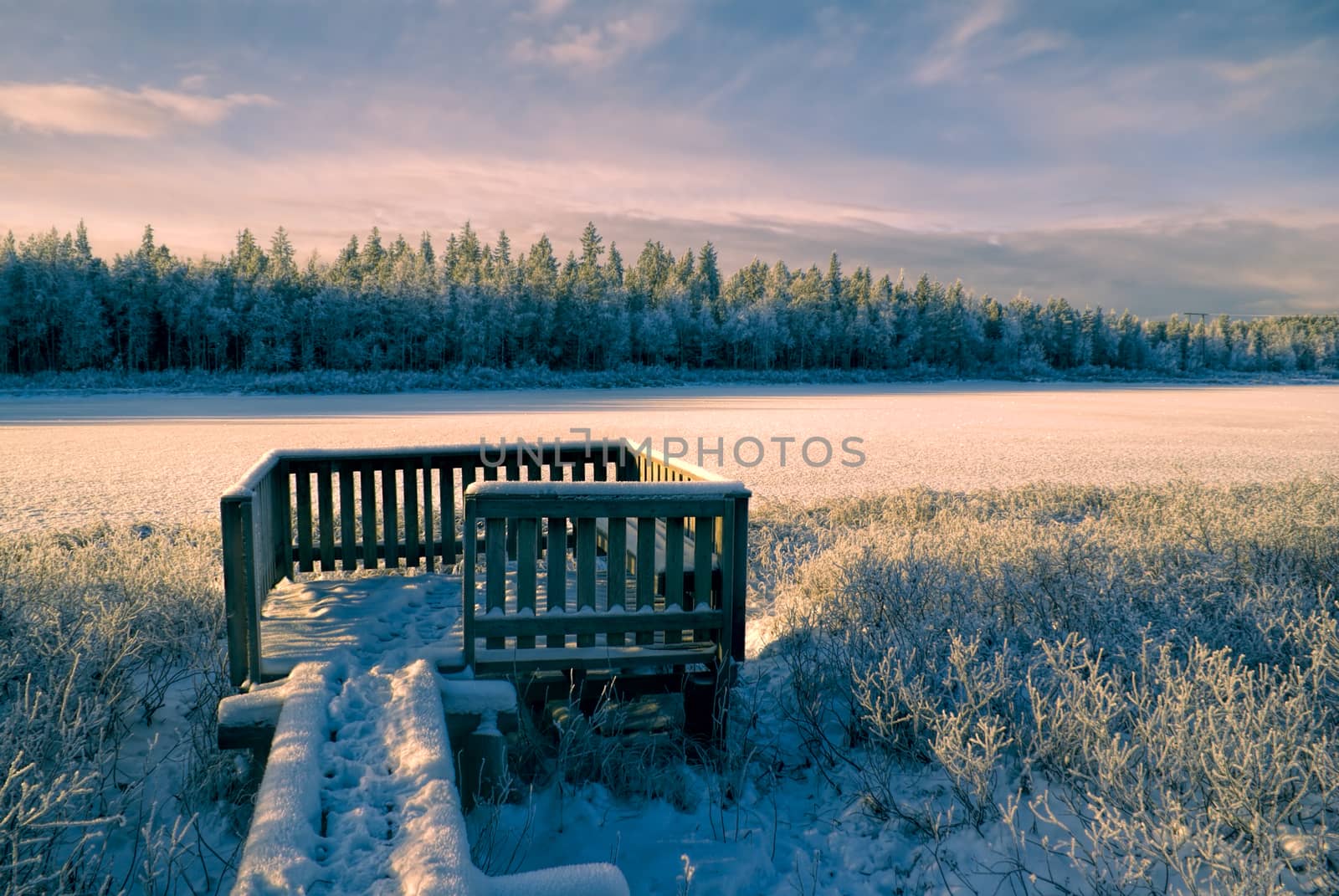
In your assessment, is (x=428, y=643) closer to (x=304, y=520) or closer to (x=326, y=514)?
(x=326, y=514)

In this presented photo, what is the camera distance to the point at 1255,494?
34.1 ft

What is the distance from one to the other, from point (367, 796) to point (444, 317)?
230 feet

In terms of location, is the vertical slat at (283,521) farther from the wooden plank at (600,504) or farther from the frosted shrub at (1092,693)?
the frosted shrub at (1092,693)

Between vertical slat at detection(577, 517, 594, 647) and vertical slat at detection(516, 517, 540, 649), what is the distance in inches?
9.3

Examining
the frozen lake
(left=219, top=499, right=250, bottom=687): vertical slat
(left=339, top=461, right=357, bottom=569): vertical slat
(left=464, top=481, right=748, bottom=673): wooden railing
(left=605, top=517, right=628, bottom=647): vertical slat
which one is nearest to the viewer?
(left=219, top=499, right=250, bottom=687): vertical slat

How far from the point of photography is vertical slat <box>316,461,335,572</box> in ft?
18.7

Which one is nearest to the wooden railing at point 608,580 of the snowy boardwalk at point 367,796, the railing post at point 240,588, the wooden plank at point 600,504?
the wooden plank at point 600,504

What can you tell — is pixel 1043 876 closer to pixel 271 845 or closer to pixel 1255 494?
pixel 271 845

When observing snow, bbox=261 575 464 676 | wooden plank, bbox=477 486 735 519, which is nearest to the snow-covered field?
snow, bbox=261 575 464 676

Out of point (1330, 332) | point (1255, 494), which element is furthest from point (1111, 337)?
point (1255, 494)

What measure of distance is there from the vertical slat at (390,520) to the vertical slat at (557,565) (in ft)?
7.52

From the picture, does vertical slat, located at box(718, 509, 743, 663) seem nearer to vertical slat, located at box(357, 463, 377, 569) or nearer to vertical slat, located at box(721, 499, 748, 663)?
vertical slat, located at box(721, 499, 748, 663)

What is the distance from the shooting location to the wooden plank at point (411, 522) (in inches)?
237

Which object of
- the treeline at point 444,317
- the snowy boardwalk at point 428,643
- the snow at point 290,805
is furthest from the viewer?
the treeline at point 444,317
